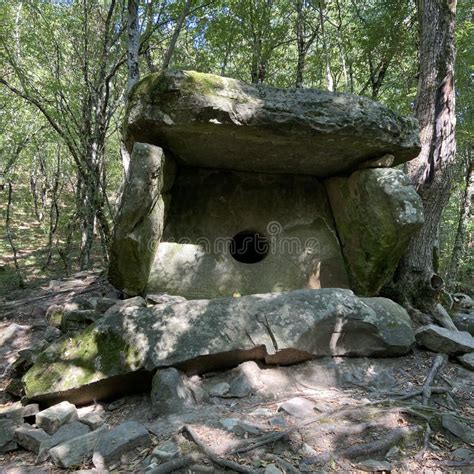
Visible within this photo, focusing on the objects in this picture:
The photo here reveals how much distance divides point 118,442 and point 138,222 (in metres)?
2.25

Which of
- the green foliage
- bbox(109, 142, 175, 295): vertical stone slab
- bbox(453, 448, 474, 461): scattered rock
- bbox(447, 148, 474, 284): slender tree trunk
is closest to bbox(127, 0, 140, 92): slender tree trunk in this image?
the green foliage

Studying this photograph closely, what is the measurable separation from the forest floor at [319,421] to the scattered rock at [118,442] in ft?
0.16

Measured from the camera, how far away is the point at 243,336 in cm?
322

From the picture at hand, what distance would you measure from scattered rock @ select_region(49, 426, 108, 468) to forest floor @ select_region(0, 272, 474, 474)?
0.06 meters

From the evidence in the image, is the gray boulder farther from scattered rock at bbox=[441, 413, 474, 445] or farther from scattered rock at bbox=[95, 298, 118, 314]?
scattered rock at bbox=[441, 413, 474, 445]

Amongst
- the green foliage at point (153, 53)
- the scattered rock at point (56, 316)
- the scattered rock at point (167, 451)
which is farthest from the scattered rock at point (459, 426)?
the green foliage at point (153, 53)

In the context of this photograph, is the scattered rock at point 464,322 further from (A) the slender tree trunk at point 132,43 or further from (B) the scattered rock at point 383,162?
(A) the slender tree trunk at point 132,43

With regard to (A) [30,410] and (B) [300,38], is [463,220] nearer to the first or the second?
(B) [300,38]

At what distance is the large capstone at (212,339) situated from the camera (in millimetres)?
2967

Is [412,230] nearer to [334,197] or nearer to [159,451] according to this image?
[334,197]

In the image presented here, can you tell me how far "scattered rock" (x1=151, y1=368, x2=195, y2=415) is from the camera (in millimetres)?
2777

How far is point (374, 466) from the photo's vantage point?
2.06 metres

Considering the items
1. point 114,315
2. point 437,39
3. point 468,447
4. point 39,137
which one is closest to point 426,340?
point 468,447

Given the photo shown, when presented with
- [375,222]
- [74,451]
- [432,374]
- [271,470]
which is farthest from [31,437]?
[375,222]
